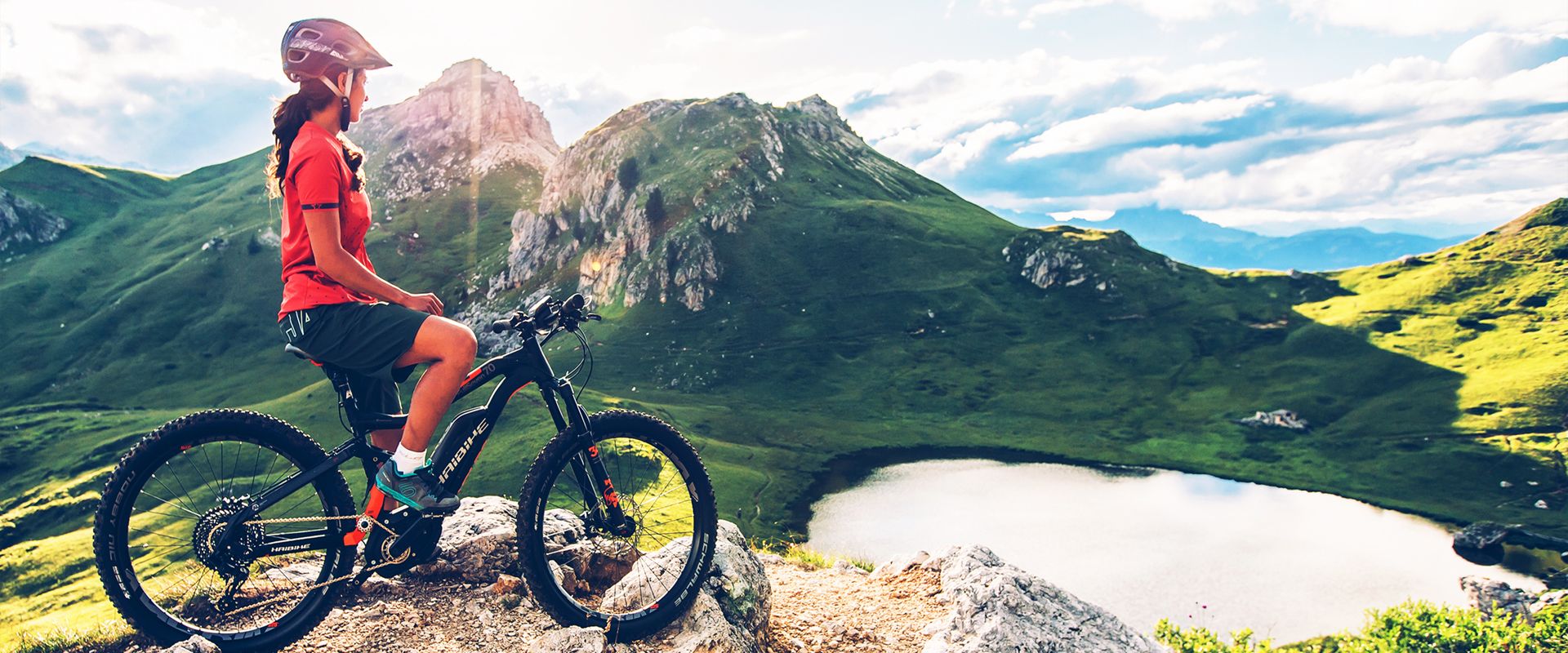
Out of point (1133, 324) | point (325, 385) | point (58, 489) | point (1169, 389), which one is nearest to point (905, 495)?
point (1169, 389)

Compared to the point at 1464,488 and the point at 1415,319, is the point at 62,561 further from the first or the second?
the point at 1415,319

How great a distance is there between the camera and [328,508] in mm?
7820

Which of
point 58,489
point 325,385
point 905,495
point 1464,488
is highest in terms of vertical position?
point 325,385

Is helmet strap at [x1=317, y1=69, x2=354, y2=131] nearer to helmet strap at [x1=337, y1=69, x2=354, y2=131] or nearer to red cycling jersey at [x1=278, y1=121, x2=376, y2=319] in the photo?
helmet strap at [x1=337, y1=69, x2=354, y2=131]

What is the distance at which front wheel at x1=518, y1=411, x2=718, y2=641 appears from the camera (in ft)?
26.6

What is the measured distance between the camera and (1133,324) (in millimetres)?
183125

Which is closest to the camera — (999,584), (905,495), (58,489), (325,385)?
(999,584)

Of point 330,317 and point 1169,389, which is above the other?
point 330,317

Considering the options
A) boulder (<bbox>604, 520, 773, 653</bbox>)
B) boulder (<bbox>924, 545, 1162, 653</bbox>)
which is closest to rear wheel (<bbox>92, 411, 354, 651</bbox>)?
boulder (<bbox>604, 520, 773, 653</bbox>)

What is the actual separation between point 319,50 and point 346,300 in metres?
2.44

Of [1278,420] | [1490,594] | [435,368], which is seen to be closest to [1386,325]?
[1278,420]

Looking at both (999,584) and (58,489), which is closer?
(999,584)

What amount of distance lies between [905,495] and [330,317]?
10886 centimetres

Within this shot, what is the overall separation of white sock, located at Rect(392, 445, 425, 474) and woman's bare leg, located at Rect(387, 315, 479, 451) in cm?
6
